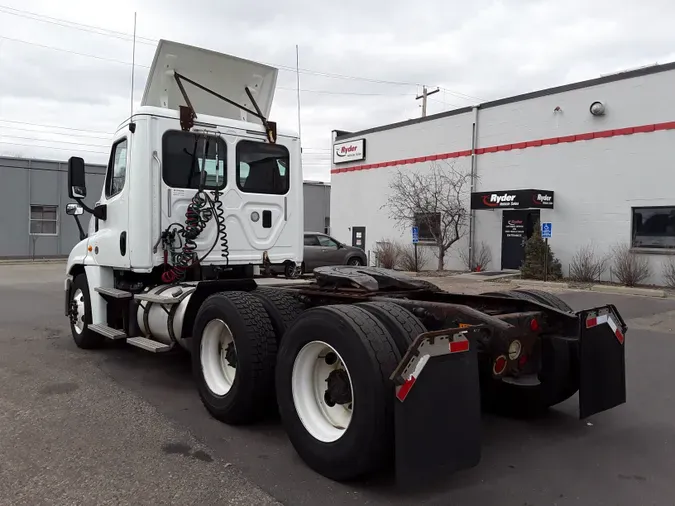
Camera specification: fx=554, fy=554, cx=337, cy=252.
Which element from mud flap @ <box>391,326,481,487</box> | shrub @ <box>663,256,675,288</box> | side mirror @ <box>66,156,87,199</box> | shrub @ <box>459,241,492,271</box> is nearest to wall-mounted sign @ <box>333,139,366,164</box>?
shrub @ <box>459,241,492,271</box>

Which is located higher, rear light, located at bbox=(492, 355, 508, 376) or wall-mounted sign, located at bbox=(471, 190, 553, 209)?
wall-mounted sign, located at bbox=(471, 190, 553, 209)

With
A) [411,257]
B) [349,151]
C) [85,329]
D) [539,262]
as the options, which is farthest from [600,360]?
[349,151]

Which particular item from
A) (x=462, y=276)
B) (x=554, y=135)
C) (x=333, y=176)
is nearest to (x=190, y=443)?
(x=462, y=276)

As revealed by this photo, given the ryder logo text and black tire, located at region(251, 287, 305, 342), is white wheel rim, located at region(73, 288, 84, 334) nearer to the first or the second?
black tire, located at region(251, 287, 305, 342)

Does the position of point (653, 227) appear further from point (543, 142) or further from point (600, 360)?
point (600, 360)

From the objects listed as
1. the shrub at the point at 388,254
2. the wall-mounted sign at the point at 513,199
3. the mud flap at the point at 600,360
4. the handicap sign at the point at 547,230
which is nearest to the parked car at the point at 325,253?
the shrub at the point at 388,254

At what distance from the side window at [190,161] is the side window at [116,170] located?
516 millimetres

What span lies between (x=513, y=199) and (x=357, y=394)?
16.5 metres

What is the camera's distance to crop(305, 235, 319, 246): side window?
18.7 meters

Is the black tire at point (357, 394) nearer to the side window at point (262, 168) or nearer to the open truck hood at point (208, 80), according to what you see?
the side window at point (262, 168)

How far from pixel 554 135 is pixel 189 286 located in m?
16.2

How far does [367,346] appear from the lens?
3.27 metres

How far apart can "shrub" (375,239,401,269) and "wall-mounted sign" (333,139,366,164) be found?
448 centimetres

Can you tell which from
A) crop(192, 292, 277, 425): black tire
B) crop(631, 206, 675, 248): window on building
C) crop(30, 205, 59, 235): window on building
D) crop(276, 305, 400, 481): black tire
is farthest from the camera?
crop(30, 205, 59, 235): window on building
